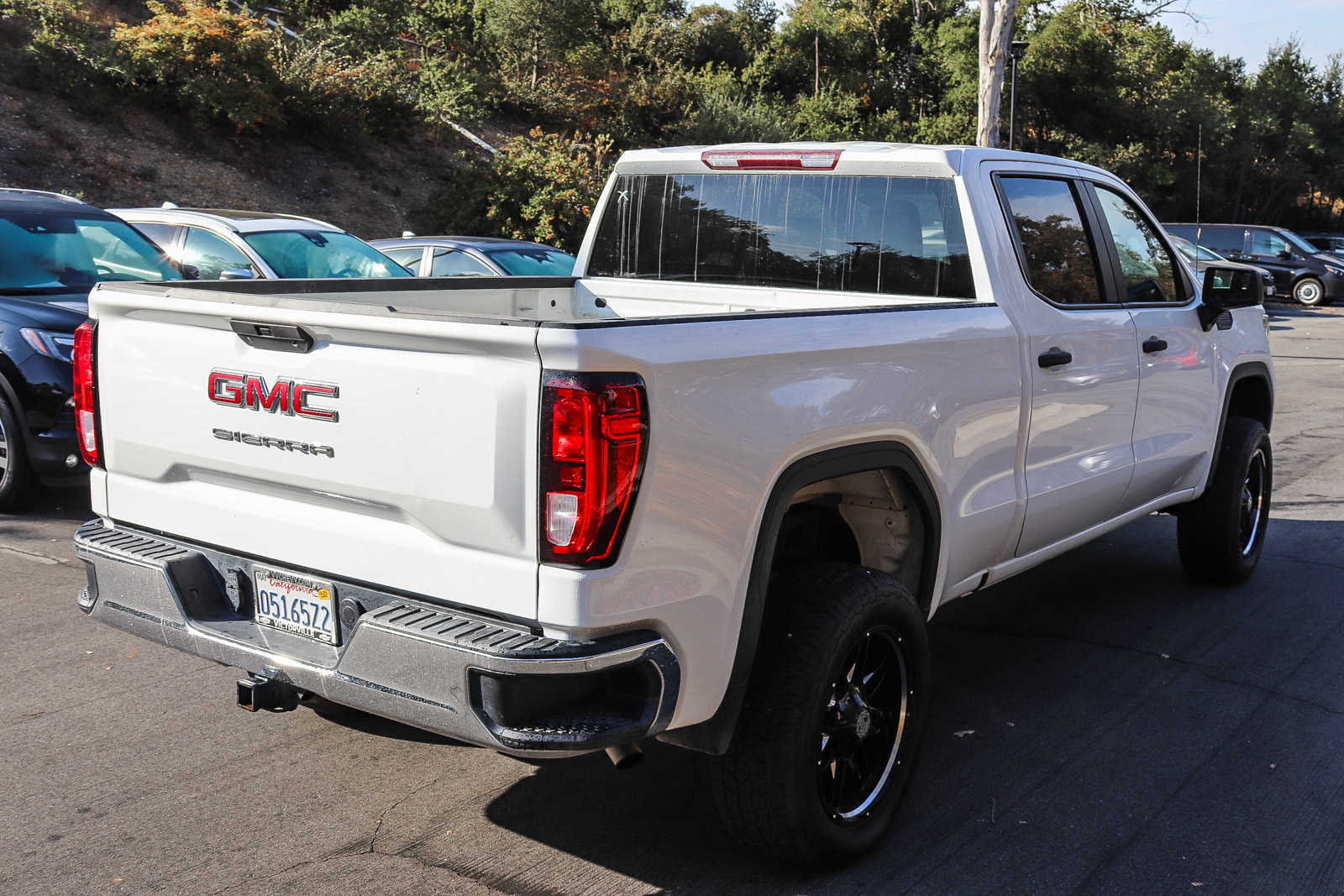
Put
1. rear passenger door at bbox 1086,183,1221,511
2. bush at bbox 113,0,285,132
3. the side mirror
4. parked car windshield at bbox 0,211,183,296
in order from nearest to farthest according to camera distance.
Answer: rear passenger door at bbox 1086,183,1221,511, the side mirror, parked car windshield at bbox 0,211,183,296, bush at bbox 113,0,285,132

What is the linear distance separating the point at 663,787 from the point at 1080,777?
4.52ft

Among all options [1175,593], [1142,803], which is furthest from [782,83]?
[1142,803]

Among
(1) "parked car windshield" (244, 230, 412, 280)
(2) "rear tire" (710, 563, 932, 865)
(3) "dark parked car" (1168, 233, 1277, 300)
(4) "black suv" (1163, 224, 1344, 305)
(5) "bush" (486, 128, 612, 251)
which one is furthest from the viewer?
(4) "black suv" (1163, 224, 1344, 305)

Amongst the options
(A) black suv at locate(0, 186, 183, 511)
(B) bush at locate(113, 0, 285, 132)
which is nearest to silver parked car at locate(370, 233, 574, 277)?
(A) black suv at locate(0, 186, 183, 511)

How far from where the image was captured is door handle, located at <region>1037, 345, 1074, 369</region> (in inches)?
167

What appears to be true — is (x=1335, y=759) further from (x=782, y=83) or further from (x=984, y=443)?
(x=782, y=83)

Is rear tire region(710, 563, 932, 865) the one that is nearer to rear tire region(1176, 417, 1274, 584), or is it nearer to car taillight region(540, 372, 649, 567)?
car taillight region(540, 372, 649, 567)

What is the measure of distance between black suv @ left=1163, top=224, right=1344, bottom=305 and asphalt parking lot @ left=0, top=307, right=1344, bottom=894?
25290 millimetres

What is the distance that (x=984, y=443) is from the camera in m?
3.96

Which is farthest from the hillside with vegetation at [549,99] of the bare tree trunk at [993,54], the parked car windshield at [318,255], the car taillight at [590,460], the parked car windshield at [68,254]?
the car taillight at [590,460]

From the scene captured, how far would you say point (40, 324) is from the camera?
7.09m

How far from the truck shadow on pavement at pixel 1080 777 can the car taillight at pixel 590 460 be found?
117 centimetres

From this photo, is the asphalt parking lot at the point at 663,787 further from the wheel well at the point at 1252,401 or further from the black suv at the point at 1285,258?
the black suv at the point at 1285,258

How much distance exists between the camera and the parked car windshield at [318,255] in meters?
9.27
